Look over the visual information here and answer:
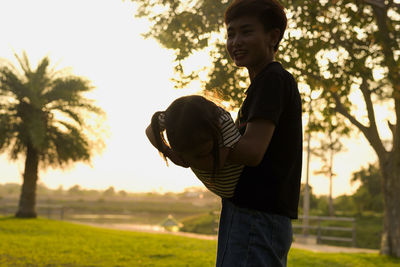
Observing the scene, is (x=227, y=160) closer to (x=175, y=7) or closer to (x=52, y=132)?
(x=175, y=7)

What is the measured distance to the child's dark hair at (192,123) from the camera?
147cm

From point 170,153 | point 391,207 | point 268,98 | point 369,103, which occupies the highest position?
point 369,103

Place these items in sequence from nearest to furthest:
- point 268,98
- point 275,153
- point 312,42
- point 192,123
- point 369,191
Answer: point 192,123, point 268,98, point 275,153, point 312,42, point 369,191

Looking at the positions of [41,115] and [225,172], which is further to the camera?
[41,115]

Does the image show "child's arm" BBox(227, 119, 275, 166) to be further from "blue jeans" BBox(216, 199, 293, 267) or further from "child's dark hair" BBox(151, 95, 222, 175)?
"blue jeans" BBox(216, 199, 293, 267)

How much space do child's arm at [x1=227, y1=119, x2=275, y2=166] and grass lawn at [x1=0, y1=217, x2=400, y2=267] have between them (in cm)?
854

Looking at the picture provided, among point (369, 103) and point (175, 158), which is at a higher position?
point (369, 103)

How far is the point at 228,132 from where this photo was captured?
4.98ft

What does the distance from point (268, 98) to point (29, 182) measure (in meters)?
24.7

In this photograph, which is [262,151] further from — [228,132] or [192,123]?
[192,123]

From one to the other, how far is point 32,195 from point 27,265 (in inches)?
634

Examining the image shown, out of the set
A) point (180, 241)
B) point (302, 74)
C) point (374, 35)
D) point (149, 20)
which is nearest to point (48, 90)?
point (180, 241)

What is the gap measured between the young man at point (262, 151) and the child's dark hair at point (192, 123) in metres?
0.10

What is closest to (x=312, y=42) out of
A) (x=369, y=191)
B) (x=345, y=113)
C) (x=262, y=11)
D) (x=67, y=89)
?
(x=345, y=113)
